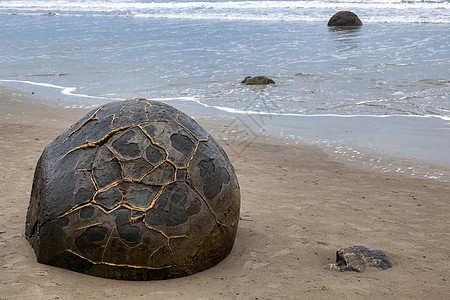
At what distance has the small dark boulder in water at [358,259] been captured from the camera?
4074 mm

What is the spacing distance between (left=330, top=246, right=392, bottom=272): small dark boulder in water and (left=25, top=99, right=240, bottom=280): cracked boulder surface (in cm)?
85

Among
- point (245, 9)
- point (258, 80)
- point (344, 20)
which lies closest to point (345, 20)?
point (344, 20)

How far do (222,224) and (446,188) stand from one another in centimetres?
328

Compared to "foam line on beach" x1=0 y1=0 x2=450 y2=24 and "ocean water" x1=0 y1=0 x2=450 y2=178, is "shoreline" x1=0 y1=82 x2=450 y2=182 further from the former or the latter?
"foam line on beach" x1=0 y1=0 x2=450 y2=24

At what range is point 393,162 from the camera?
7.07m

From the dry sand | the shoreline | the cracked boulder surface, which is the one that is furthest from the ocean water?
the cracked boulder surface

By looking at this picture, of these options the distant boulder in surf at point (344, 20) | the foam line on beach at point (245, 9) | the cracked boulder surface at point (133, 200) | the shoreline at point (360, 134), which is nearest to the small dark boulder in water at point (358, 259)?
the cracked boulder surface at point (133, 200)

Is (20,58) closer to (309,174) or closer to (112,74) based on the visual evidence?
(112,74)

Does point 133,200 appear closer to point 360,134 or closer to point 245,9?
point 360,134

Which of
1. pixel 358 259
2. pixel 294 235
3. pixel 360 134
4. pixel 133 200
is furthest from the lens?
pixel 360 134

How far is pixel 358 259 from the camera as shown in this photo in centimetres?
415

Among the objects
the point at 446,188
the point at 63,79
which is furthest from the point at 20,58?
the point at 446,188

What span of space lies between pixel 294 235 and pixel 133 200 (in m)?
1.66

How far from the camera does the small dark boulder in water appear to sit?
4.07 m
